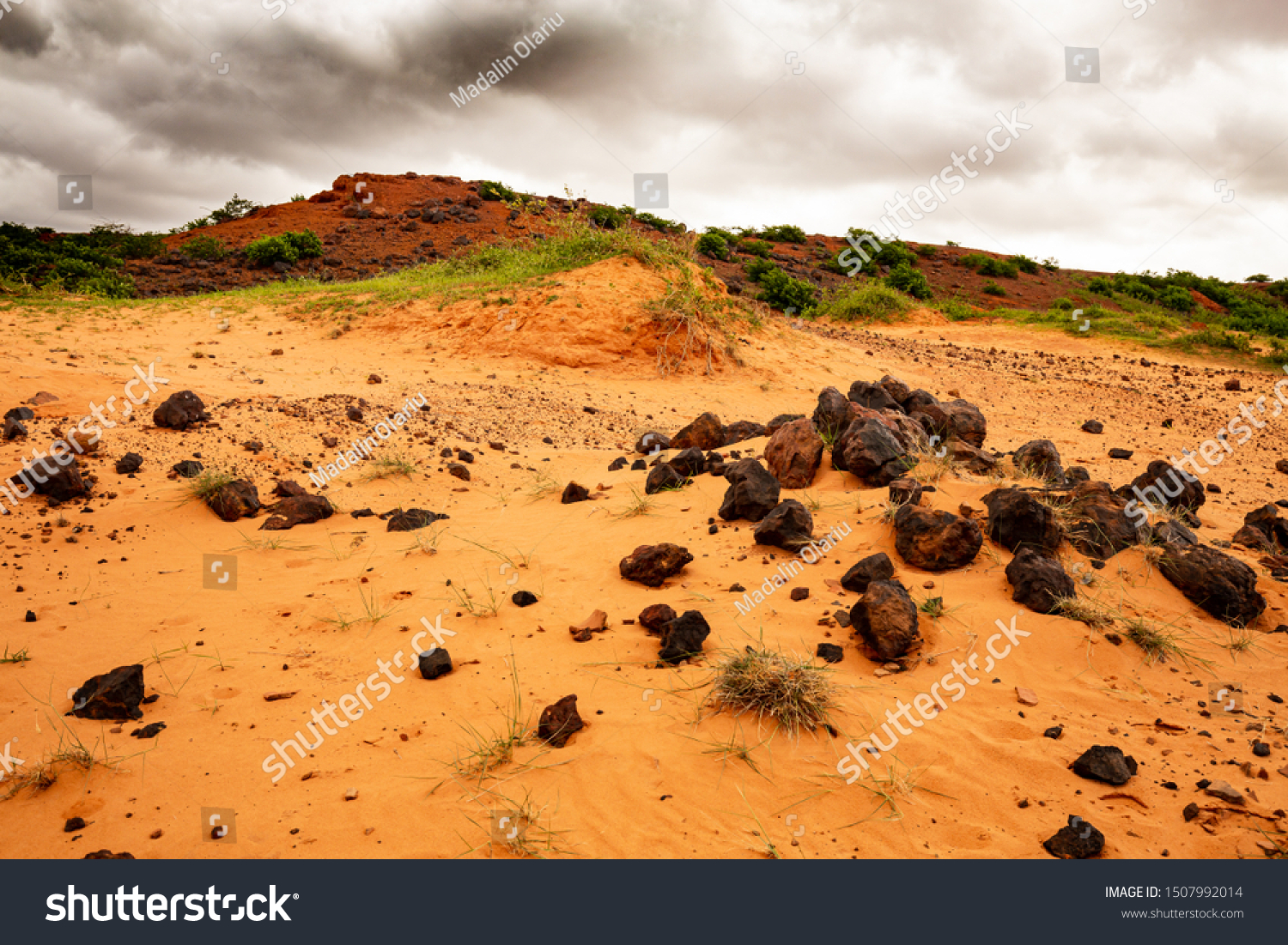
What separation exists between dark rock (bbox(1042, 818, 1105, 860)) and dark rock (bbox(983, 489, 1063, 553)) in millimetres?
2200

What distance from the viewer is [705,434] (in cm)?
708

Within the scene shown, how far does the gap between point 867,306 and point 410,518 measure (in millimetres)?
15689

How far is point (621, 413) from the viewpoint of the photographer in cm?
923

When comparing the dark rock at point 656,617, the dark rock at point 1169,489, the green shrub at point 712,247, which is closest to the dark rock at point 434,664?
the dark rock at point 656,617

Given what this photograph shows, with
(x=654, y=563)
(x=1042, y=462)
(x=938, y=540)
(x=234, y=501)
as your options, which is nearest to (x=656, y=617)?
(x=654, y=563)

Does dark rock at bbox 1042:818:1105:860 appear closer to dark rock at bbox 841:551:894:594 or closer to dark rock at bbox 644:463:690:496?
dark rock at bbox 841:551:894:594

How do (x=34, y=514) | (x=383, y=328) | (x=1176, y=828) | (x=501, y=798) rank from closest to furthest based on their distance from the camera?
(x=1176, y=828)
(x=501, y=798)
(x=34, y=514)
(x=383, y=328)

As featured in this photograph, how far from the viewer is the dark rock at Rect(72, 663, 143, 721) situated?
3.24m

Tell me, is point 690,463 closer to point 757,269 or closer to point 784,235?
point 757,269

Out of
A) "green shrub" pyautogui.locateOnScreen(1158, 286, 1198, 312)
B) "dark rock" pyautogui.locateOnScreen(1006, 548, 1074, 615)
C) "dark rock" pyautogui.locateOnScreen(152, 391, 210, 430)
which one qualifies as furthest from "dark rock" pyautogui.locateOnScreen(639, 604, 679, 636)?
"green shrub" pyautogui.locateOnScreen(1158, 286, 1198, 312)

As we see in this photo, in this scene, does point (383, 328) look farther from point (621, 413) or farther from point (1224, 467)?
point (1224, 467)

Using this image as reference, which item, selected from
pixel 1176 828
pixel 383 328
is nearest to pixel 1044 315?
pixel 383 328

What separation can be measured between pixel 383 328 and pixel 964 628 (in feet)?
34.8

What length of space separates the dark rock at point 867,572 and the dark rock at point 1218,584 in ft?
5.24
